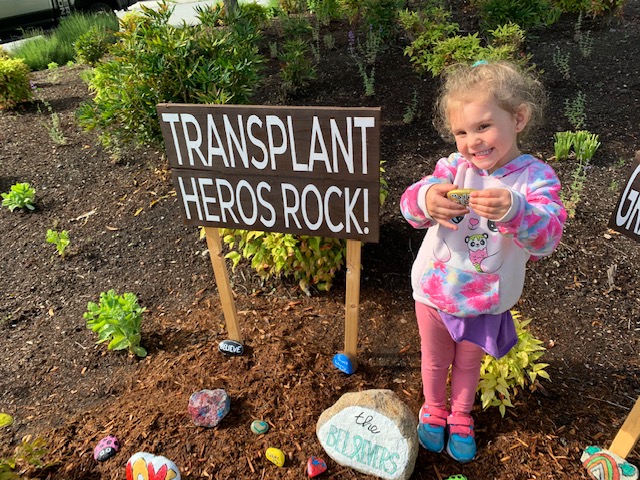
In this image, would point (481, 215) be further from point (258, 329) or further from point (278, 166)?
point (258, 329)

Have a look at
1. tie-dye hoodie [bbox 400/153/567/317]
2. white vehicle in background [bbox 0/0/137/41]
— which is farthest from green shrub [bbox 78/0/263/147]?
white vehicle in background [bbox 0/0/137/41]

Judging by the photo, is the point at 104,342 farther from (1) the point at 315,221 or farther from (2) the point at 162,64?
(2) the point at 162,64

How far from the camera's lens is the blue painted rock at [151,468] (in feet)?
6.40

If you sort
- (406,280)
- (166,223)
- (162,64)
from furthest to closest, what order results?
(166,223)
(162,64)
(406,280)

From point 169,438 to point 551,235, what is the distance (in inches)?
69.9

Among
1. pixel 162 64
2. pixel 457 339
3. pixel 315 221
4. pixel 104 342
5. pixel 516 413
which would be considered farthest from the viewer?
pixel 162 64

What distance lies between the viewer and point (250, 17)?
20.6 ft

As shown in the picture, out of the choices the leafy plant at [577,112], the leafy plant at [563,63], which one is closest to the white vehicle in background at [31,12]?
the leafy plant at [563,63]

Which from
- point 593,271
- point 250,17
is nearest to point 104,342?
point 593,271

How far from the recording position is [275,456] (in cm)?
206

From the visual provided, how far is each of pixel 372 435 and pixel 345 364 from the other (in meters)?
0.57

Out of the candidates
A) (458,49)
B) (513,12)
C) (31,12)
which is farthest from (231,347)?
(31,12)

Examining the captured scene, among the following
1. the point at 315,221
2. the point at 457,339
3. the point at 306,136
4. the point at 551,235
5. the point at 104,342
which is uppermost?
the point at 306,136

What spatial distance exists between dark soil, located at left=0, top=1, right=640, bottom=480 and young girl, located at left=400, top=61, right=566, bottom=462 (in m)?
0.68
